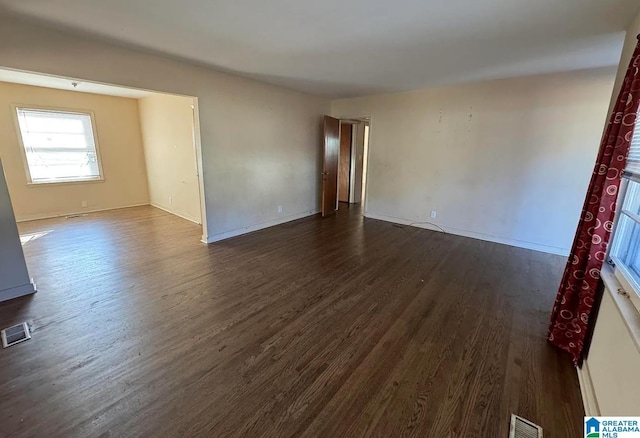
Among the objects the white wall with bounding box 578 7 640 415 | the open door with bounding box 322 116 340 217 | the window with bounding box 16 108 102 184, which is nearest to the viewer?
the white wall with bounding box 578 7 640 415

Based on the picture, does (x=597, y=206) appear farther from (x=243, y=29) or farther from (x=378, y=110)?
(x=378, y=110)

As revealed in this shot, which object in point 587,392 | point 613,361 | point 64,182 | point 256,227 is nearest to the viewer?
point 613,361

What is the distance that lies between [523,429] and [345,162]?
645 cm

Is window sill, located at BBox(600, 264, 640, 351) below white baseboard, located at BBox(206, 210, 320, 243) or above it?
above

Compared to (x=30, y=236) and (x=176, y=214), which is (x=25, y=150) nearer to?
(x=30, y=236)

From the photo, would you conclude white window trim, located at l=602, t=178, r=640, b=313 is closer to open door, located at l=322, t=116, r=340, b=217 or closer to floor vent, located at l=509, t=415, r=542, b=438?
floor vent, located at l=509, t=415, r=542, b=438

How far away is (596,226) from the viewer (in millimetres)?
1819

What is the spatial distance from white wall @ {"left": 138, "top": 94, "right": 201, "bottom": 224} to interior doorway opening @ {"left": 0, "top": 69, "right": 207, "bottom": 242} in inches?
0.7

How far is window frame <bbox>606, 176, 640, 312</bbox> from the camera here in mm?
1454

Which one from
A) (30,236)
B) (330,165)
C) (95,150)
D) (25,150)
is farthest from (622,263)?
(25,150)

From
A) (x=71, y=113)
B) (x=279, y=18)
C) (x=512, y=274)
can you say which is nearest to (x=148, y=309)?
(x=279, y=18)

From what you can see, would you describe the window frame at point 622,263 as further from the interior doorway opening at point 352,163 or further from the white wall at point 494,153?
the interior doorway opening at point 352,163

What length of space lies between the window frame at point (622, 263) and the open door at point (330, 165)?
4471 millimetres

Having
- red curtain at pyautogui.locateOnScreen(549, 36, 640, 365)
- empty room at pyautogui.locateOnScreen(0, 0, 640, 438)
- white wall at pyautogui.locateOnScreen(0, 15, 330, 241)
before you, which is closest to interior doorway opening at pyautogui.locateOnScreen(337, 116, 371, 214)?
empty room at pyautogui.locateOnScreen(0, 0, 640, 438)
